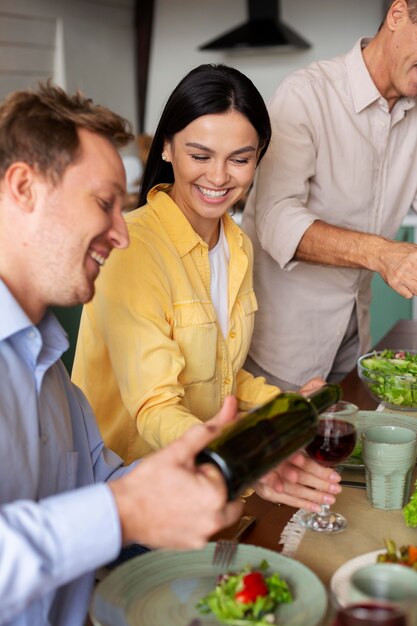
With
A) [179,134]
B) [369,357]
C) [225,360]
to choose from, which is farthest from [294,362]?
[179,134]

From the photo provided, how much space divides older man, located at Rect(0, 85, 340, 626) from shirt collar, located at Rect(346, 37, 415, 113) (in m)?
1.32

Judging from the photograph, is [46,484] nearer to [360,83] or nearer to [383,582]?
[383,582]

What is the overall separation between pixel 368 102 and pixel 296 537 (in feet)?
5.08

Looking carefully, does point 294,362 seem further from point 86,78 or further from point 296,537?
point 86,78

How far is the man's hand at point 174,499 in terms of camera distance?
0.98 metres

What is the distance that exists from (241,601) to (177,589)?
0.34 feet

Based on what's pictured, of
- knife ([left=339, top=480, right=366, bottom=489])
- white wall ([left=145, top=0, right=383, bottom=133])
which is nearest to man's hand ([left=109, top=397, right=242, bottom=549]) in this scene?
knife ([left=339, top=480, right=366, bottom=489])

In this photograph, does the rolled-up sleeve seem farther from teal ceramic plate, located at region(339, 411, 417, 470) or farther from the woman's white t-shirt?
teal ceramic plate, located at region(339, 411, 417, 470)

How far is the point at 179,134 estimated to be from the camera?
1.84m

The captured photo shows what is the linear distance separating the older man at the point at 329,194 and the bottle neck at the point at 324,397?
2.91ft

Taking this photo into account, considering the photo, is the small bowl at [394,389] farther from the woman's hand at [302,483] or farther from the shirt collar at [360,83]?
the shirt collar at [360,83]

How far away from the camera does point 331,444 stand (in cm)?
136

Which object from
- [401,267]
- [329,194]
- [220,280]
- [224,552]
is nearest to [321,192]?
[329,194]

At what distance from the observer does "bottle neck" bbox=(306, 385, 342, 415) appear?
51.8 inches
